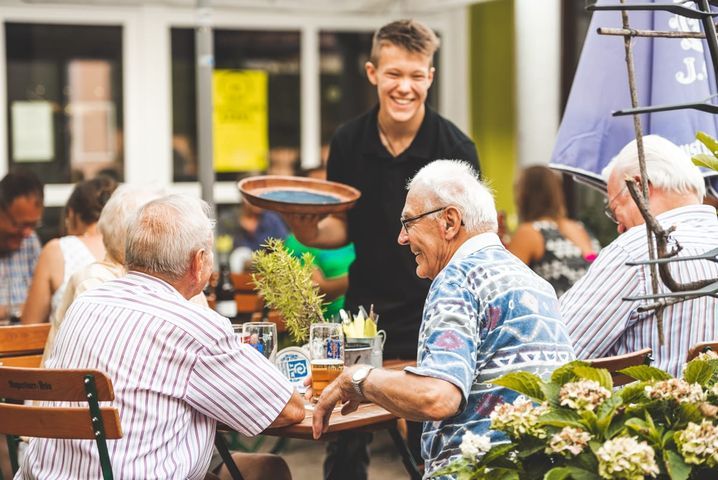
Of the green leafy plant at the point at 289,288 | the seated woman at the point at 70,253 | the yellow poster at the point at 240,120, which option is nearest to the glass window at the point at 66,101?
the yellow poster at the point at 240,120

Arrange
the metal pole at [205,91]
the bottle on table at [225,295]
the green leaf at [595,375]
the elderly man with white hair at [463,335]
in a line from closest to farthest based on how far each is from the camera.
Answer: the green leaf at [595,375], the elderly man with white hair at [463,335], the metal pole at [205,91], the bottle on table at [225,295]

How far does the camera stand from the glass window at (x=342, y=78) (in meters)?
10.2

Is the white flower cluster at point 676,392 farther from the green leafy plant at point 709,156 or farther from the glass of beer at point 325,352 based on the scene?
the glass of beer at point 325,352

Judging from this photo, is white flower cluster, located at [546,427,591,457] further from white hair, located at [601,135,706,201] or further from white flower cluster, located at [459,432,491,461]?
white hair, located at [601,135,706,201]

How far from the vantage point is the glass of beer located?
3.49 meters

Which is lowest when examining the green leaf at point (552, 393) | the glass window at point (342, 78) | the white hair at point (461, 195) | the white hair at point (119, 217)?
the green leaf at point (552, 393)

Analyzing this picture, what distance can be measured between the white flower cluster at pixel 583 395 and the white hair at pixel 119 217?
2220 millimetres

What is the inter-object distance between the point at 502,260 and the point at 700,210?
3.00 feet

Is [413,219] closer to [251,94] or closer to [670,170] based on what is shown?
[670,170]

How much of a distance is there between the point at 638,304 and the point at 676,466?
53.6 inches

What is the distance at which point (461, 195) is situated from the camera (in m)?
3.08

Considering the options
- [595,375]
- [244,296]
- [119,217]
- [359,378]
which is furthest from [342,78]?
[595,375]

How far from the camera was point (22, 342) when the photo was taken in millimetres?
4324

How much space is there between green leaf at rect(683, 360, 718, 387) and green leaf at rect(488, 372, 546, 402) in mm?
339
